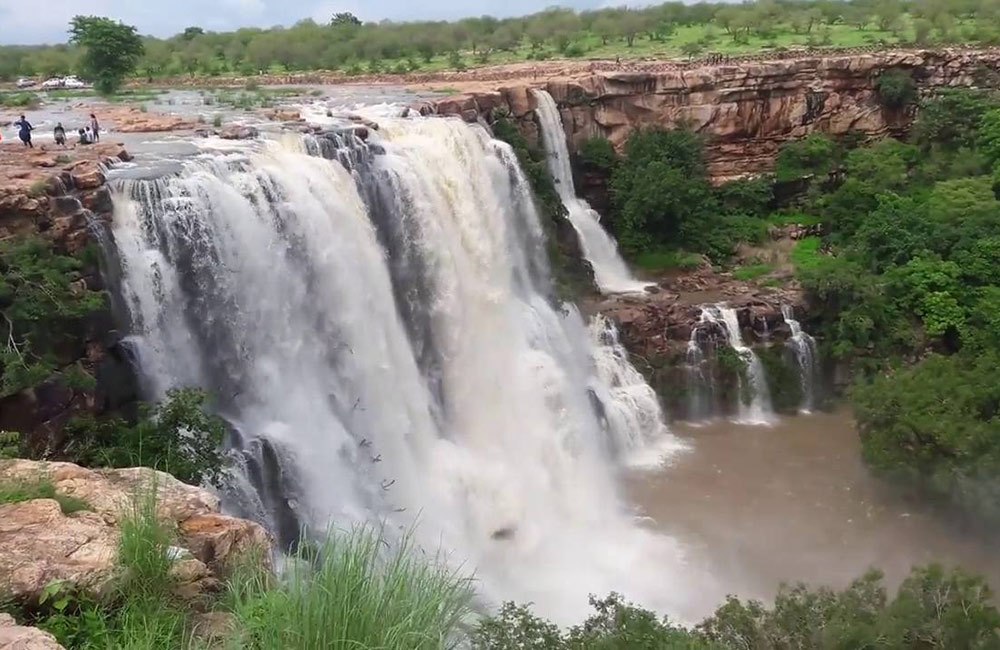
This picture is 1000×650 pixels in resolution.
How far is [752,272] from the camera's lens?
2178 centimetres

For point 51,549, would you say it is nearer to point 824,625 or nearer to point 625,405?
point 824,625

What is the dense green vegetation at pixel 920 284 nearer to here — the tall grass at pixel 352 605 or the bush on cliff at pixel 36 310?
the tall grass at pixel 352 605

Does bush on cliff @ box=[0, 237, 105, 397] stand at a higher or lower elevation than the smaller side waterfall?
higher

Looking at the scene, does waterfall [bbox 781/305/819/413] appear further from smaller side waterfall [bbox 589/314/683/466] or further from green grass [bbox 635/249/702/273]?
green grass [bbox 635/249/702/273]

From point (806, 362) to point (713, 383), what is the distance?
7.58 feet

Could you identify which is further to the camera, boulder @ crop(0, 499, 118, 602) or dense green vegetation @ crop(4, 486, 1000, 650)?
boulder @ crop(0, 499, 118, 602)

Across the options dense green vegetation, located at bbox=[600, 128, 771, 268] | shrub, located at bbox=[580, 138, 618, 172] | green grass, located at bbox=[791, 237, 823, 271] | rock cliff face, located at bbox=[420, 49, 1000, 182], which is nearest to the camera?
green grass, located at bbox=[791, 237, 823, 271]

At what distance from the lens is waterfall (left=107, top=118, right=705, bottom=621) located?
469 inches

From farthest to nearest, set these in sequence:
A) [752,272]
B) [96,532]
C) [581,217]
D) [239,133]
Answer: [581,217] < [752,272] < [239,133] < [96,532]

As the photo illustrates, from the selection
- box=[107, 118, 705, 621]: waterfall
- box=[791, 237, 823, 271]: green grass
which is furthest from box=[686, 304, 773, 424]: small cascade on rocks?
box=[791, 237, 823, 271]: green grass

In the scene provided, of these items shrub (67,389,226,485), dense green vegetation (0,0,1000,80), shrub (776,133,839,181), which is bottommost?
shrub (67,389,226,485)

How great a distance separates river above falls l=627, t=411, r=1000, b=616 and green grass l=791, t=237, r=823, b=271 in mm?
5619

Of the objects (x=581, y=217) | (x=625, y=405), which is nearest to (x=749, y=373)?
(x=625, y=405)

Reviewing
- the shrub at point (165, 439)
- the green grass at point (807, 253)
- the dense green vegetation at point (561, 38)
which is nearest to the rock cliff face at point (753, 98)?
the green grass at point (807, 253)
